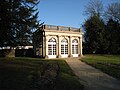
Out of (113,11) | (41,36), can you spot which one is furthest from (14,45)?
(113,11)

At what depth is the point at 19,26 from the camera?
100 ft

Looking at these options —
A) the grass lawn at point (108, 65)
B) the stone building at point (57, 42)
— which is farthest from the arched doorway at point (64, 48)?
the grass lawn at point (108, 65)

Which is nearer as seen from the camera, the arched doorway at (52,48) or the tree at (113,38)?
the arched doorway at (52,48)

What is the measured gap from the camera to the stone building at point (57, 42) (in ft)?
140

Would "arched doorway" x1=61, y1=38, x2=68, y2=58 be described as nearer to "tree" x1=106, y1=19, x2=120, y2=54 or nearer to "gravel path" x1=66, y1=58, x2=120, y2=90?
"tree" x1=106, y1=19, x2=120, y2=54

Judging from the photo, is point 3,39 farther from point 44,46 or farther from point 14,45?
point 44,46

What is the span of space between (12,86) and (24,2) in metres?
23.6

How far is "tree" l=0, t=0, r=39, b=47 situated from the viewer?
2497 cm

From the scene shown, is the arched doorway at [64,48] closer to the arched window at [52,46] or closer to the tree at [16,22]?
the arched window at [52,46]

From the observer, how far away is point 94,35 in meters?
56.0

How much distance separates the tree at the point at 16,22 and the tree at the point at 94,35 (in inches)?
878

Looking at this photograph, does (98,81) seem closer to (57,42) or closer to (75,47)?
(57,42)

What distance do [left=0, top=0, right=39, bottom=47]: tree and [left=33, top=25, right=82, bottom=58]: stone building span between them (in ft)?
20.9

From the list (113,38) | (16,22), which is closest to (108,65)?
(16,22)
